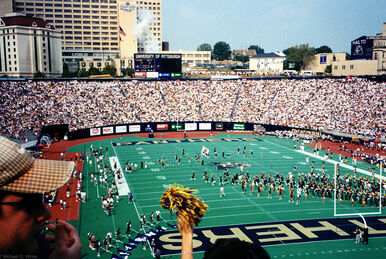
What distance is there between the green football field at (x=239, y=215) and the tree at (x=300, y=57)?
236 feet

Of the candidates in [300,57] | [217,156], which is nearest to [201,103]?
[217,156]

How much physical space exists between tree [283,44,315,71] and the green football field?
71881 millimetres

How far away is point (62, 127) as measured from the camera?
50.3m

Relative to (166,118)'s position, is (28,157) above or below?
above

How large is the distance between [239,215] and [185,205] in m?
21.1

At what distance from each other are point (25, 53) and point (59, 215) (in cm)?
8841

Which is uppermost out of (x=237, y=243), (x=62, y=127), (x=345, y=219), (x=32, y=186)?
(x=32, y=186)

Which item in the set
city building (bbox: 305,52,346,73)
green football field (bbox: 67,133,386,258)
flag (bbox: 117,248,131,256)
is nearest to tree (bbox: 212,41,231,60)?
city building (bbox: 305,52,346,73)

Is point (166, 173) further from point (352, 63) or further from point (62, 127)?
point (352, 63)

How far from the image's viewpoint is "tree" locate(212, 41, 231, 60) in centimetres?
17450

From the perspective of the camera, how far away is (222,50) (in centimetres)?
17512

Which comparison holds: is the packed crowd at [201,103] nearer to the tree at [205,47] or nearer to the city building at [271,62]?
the city building at [271,62]

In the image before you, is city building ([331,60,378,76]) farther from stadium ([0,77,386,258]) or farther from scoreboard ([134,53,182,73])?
scoreboard ([134,53,182,73])

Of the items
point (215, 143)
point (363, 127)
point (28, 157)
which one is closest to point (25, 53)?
point (215, 143)
